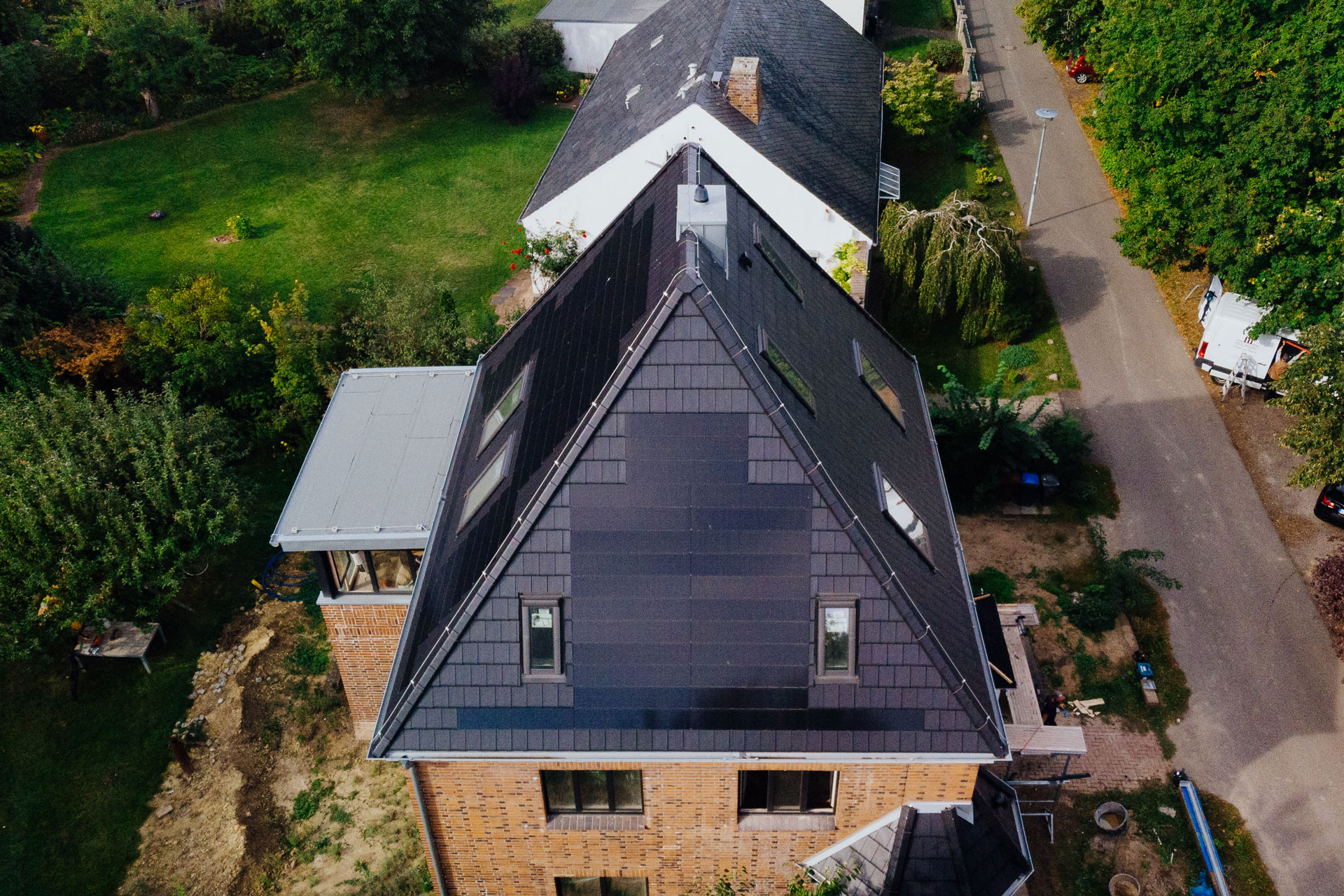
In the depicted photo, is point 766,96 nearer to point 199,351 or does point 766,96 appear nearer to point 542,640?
point 199,351

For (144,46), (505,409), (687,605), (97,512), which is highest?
(505,409)

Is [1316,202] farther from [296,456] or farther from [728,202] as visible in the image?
[296,456]

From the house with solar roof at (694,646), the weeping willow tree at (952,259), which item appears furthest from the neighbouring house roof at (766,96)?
the house with solar roof at (694,646)

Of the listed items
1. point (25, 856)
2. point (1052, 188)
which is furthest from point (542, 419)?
point (1052, 188)

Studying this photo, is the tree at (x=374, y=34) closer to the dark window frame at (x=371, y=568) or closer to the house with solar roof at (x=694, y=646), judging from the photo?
the dark window frame at (x=371, y=568)

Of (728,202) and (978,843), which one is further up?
(728,202)

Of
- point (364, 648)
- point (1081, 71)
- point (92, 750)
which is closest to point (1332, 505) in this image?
point (364, 648)

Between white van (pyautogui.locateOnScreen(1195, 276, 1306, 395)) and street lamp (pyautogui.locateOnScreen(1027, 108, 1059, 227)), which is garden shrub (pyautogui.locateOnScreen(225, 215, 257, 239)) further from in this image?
white van (pyautogui.locateOnScreen(1195, 276, 1306, 395))
